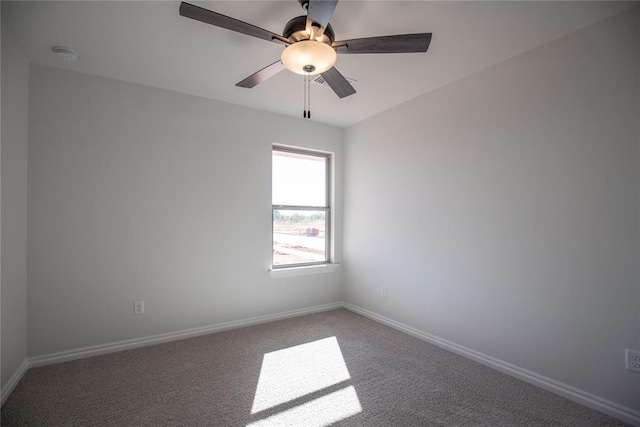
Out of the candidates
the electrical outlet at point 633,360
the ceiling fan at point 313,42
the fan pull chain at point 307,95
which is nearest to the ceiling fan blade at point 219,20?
the ceiling fan at point 313,42

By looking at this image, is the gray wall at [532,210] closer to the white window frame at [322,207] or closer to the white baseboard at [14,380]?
the white window frame at [322,207]

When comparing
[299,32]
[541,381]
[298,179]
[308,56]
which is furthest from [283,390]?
[298,179]

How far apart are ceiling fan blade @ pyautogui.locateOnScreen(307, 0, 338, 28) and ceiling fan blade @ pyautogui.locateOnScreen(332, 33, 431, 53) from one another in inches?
8.4

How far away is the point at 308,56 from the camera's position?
67.7 inches

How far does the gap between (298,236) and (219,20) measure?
2.78m

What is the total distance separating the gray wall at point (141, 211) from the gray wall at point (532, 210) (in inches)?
64.7

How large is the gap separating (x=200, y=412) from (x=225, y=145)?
98.3 inches

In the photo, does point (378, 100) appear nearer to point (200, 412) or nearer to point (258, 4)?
point (258, 4)

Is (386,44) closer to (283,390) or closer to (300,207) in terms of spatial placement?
(283,390)

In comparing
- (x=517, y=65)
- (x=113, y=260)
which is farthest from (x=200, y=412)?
(x=517, y=65)

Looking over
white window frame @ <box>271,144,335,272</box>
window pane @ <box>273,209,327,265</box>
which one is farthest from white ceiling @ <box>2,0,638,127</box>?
window pane @ <box>273,209,327,265</box>

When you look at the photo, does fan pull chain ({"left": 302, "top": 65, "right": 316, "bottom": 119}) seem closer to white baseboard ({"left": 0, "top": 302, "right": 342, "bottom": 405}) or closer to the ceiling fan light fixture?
the ceiling fan light fixture

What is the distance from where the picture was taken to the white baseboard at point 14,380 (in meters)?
2.05

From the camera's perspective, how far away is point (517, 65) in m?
2.42
